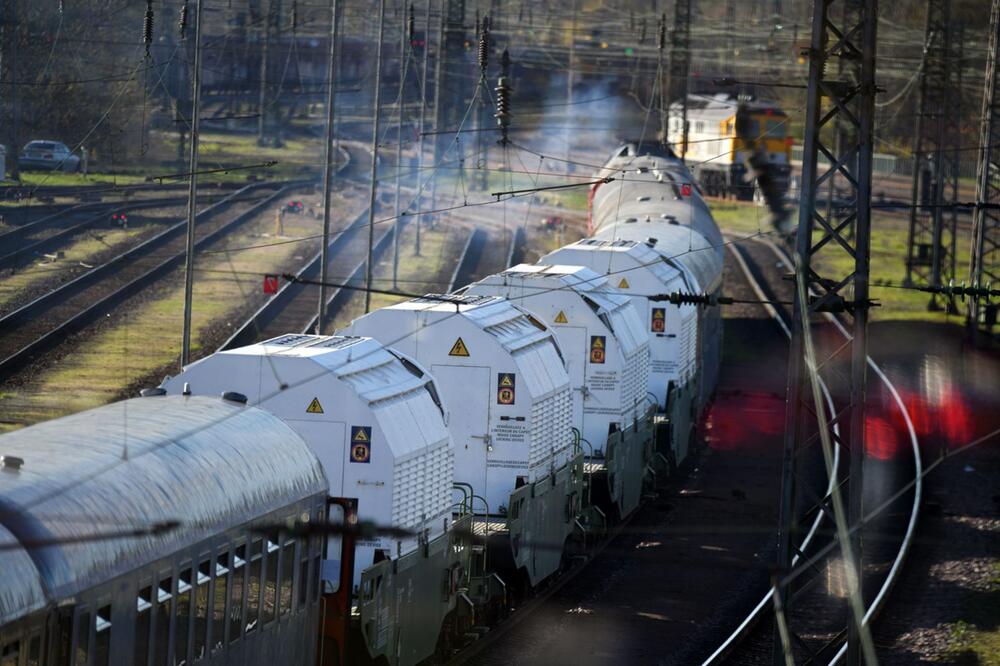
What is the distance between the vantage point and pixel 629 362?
2762 centimetres

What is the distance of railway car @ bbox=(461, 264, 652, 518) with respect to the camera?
87.2 feet

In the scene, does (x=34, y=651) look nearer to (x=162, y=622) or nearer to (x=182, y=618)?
(x=162, y=622)

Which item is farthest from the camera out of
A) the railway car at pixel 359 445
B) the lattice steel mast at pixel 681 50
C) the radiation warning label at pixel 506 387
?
the lattice steel mast at pixel 681 50

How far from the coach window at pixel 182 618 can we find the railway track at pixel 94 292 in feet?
66.9

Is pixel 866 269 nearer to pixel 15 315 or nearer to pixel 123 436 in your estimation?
pixel 123 436

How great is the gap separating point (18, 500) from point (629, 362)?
706 inches

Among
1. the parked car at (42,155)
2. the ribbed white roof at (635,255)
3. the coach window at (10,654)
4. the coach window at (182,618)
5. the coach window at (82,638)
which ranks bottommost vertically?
the coach window at (182,618)

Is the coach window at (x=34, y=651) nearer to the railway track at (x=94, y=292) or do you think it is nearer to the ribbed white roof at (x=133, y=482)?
the ribbed white roof at (x=133, y=482)

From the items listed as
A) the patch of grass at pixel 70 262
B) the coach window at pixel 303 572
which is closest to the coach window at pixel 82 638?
the coach window at pixel 303 572

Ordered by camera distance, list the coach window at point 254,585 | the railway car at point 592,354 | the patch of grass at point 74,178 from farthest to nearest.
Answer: the patch of grass at point 74,178, the railway car at point 592,354, the coach window at point 254,585

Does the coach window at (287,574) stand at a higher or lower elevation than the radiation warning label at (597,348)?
lower

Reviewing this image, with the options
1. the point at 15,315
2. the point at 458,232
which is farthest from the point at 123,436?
the point at 458,232

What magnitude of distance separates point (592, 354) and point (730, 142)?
5838 cm

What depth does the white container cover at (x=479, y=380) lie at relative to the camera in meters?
21.0
